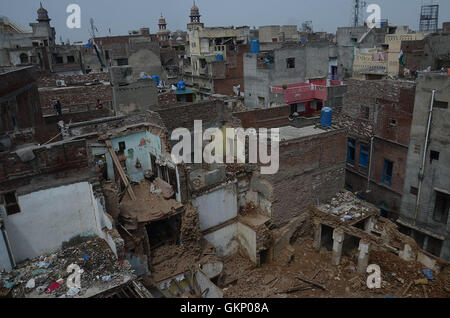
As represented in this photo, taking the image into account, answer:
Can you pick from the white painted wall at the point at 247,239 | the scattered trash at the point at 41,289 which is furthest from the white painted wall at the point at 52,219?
the white painted wall at the point at 247,239

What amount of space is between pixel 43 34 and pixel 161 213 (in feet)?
151

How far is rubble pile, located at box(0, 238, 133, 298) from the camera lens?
28.1 ft

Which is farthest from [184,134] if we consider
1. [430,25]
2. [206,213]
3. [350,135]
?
[430,25]

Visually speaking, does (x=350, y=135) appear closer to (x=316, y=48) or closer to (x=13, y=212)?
(x=316, y=48)

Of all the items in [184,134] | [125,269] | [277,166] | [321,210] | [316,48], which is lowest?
[321,210]

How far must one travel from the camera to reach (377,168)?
1884 cm

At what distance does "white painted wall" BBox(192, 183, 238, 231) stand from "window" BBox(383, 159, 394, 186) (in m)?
8.95

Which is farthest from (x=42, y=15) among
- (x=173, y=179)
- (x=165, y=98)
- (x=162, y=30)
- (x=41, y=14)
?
(x=173, y=179)

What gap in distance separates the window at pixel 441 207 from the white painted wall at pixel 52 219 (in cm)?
1452

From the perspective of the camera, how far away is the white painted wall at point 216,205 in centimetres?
1416

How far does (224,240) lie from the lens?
601 inches

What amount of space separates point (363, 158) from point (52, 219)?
16.7 metres

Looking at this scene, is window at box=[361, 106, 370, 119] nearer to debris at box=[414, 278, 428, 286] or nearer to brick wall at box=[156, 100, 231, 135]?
brick wall at box=[156, 100, 231, 135]

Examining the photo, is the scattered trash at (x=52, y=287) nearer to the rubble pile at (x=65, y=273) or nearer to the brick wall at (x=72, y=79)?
the rubble pile at (x=65, y=273)
